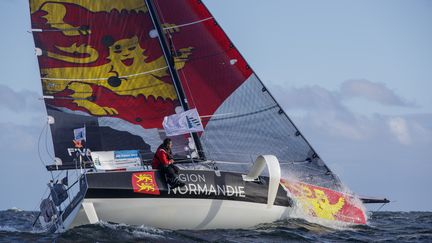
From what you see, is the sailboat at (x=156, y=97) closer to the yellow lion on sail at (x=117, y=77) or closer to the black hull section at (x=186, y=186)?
the yellow lion on sail at (x=117, y=77)

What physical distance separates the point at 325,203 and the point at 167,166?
450 cm

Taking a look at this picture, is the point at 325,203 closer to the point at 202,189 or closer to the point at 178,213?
the point at 202,189

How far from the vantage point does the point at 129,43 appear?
704 inches

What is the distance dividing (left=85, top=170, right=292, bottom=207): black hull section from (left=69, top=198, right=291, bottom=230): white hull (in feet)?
0.34

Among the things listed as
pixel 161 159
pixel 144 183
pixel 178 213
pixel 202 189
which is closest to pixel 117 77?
pixel 161 159

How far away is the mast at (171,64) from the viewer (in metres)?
16.9

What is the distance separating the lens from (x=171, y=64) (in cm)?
1758

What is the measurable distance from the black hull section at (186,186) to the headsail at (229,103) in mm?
2184

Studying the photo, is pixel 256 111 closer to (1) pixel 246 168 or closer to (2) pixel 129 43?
(1) pixel 246 168

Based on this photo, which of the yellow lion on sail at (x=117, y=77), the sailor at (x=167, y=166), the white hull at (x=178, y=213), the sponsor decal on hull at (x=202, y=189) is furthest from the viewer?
the yellow lion on sail at (x=117, y=77)

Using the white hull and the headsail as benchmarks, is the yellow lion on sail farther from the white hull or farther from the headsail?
the white hull

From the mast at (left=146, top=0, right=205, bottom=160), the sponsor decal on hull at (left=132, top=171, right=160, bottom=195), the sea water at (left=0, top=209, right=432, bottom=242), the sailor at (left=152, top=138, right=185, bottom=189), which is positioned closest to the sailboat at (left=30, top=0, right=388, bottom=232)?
the mast at (left=146, top=0, right=205, bottom=160)

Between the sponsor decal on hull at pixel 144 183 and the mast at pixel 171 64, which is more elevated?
the mast at pixel 171 64

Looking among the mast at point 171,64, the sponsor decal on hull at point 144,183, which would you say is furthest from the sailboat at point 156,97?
the sponsor decal on hull at point 144,183
